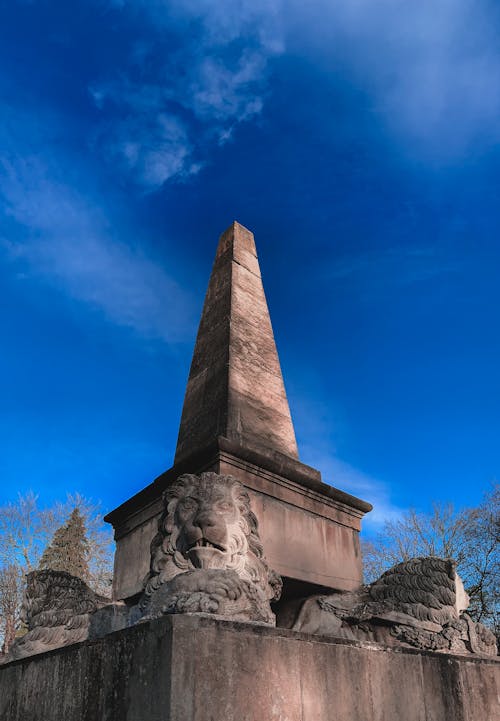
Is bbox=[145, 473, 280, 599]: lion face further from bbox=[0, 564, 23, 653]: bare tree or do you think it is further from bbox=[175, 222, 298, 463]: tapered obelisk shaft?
bbox=[0, 564, 23, 653]: bare tree

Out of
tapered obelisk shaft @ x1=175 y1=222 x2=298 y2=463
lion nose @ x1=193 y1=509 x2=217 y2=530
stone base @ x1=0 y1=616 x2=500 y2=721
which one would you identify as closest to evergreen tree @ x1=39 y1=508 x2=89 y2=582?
tapered obelisk shaft @ x1=175 y1=222 x2=298 y2=463

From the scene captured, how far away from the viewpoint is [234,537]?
4.46 m

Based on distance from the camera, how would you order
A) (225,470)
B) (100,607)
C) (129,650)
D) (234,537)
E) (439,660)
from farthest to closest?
(100,607) < (225,470) < (234,537) < (439,660) < (129,650)

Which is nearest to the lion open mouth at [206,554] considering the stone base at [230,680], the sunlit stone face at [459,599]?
the stone base at [230,680]

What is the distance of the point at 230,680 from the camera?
2840 millimetres

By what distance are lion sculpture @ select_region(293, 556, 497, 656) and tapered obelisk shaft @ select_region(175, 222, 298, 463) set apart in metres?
1.80

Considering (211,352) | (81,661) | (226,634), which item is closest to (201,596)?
(226,634)

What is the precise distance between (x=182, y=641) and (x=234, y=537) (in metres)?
1.72

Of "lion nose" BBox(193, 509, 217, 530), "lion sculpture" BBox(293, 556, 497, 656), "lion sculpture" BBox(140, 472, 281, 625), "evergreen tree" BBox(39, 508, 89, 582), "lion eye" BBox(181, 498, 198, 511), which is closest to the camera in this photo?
"lion sculpture" BBox(140, 472, 281, 625)

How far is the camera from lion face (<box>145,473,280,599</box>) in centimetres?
429

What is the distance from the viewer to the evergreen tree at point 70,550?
90.8ft

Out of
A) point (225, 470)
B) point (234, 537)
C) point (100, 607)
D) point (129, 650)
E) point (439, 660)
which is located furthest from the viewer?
point (100, 607)

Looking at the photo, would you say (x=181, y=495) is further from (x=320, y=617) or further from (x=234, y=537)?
(x=320, y=617)

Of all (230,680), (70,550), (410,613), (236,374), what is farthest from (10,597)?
(230,680)
